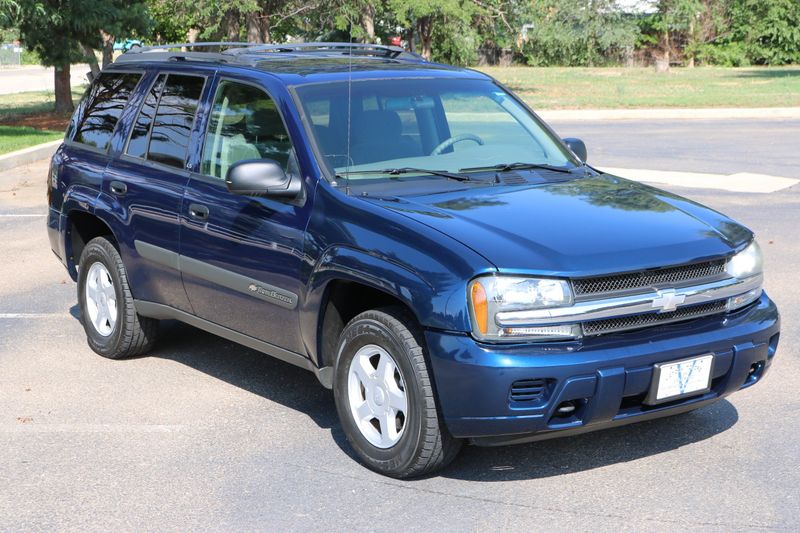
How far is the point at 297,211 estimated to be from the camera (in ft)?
18.0

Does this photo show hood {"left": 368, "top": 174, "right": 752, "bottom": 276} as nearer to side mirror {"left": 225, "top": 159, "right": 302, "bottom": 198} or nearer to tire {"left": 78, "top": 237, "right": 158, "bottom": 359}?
side mirror {"left": 225, "top": 159, "right": 302, "bottom": 198}

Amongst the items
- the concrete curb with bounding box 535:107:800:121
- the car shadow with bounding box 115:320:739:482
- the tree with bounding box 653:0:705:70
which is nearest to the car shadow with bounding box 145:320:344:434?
the car shadow with bounding box 115:320:739:482

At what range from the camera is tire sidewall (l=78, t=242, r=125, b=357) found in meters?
6.97

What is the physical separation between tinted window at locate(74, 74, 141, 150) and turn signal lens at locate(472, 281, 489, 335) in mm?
3321

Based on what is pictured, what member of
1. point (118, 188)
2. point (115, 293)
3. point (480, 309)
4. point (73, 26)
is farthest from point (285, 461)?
point (73, 26)

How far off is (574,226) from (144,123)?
9.74ft

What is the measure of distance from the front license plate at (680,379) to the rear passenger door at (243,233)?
175 cm

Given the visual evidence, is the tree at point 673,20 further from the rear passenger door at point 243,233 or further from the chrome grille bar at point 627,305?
the chrome grille bar at point 627,305

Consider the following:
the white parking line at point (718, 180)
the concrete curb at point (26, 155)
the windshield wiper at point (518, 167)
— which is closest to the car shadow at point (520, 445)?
the windshield wiper at point (518, 167)

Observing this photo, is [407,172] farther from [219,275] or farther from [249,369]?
[249,369]

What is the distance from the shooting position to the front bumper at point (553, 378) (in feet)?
14.9

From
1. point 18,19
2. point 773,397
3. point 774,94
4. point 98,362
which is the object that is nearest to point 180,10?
point 18,19

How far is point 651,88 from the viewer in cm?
3634

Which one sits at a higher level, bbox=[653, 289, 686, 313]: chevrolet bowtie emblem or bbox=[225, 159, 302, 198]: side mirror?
bbox=[225, 159, 302, 198]: side mirror
